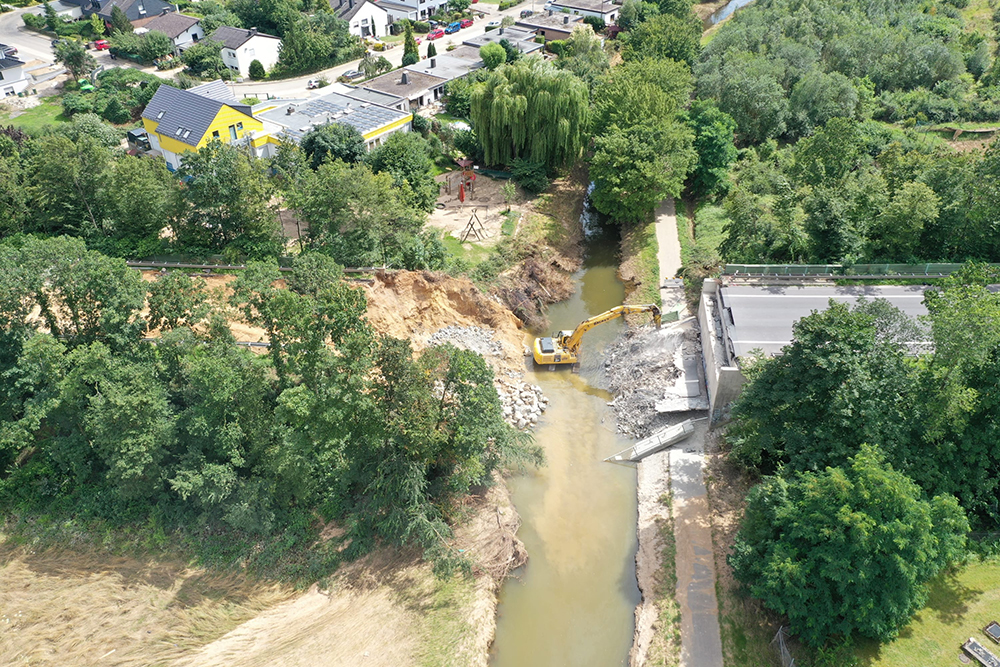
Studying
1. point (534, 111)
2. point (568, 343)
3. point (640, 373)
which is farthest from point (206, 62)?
point (640, 373)

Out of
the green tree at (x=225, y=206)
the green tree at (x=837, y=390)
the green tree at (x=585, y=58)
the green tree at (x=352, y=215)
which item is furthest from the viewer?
the green tree at (x=585, y=58)

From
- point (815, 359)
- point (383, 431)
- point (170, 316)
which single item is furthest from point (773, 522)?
point (170, 316)

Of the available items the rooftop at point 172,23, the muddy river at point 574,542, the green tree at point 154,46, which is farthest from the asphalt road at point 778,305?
the rooftop at point 172,23

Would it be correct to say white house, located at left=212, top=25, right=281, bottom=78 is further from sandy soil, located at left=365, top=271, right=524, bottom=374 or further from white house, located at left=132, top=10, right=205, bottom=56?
sandy soil, located at left=365, top=271, right=524, bottom=374

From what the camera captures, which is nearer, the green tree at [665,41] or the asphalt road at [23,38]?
the green tree at [665,41]

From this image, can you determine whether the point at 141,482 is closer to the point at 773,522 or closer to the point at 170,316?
the point at 170,316

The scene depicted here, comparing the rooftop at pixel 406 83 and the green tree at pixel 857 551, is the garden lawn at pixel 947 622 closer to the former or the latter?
the green tree at pixel 857 551

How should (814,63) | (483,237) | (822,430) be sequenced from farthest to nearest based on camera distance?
(814,63) < (483,237) < (822,430)

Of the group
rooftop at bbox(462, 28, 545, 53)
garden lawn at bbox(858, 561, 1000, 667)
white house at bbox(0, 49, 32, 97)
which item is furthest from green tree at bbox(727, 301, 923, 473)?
white house at bbox(0, 49, 32, 97)
